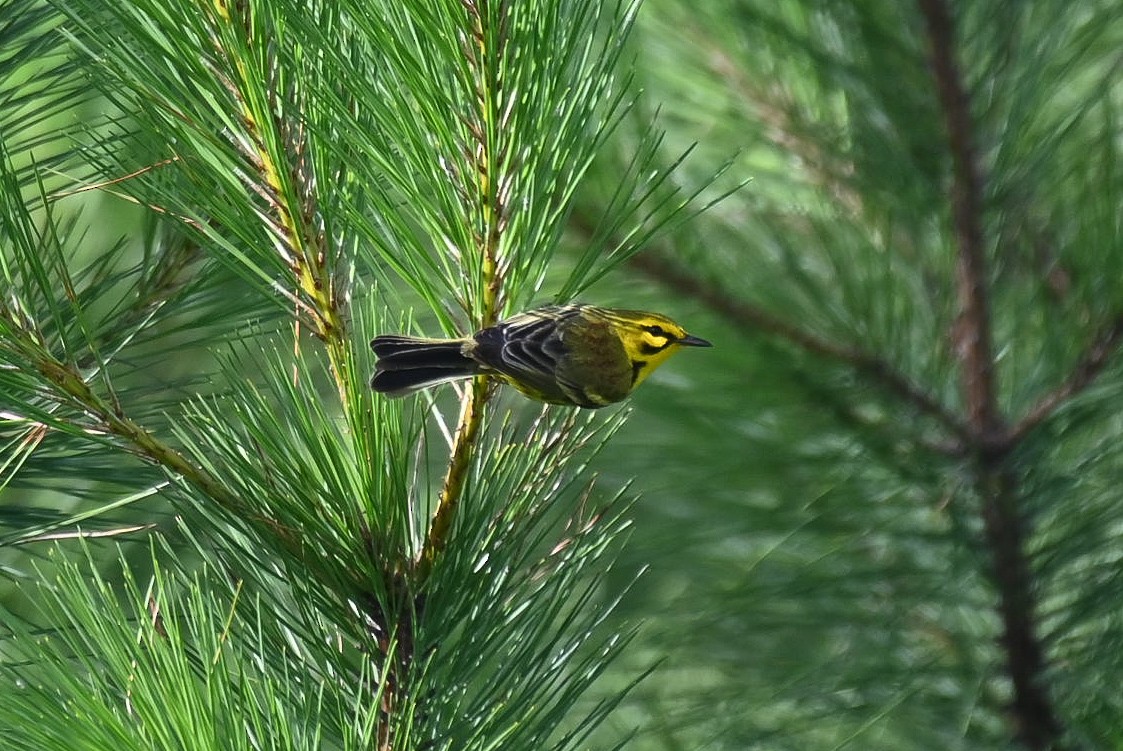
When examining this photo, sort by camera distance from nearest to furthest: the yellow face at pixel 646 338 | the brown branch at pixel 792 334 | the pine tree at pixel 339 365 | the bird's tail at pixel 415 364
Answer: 1. the pine tree at pixel 339 365
2. the bird's tail at pixel 415 364
3. the yellow face at pixel 646 338
4. the brown branch at pixel 792 334

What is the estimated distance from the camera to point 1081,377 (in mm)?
1610

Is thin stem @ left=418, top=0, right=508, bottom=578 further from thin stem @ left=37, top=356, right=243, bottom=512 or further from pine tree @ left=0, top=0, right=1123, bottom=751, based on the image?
thin stem @ left=37, top=356, right=243, bottom=512

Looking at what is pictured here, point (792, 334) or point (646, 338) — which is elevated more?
point (792, 334)

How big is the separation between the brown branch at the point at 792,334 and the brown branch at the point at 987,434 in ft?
0.16

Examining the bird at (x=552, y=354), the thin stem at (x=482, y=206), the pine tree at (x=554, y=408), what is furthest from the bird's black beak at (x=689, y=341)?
the thin stem at (x=482, y=206)

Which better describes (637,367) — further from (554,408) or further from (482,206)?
(482,206)

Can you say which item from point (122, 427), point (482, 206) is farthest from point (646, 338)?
point (122, 427)

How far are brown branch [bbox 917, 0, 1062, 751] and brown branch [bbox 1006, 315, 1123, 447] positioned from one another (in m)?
0.02

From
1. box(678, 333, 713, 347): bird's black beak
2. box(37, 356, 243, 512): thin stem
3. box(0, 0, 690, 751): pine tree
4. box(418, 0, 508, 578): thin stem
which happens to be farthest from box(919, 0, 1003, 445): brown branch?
box(37, 356, 243, 512): thin stem

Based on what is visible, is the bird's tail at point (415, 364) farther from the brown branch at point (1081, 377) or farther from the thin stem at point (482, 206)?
the brown branch at point (1081, 377)

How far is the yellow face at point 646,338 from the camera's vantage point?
158cm

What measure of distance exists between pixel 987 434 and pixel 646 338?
42 centimetres

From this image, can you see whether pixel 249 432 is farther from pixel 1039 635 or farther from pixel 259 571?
pixel 1039 635

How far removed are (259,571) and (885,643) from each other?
1044 mm
